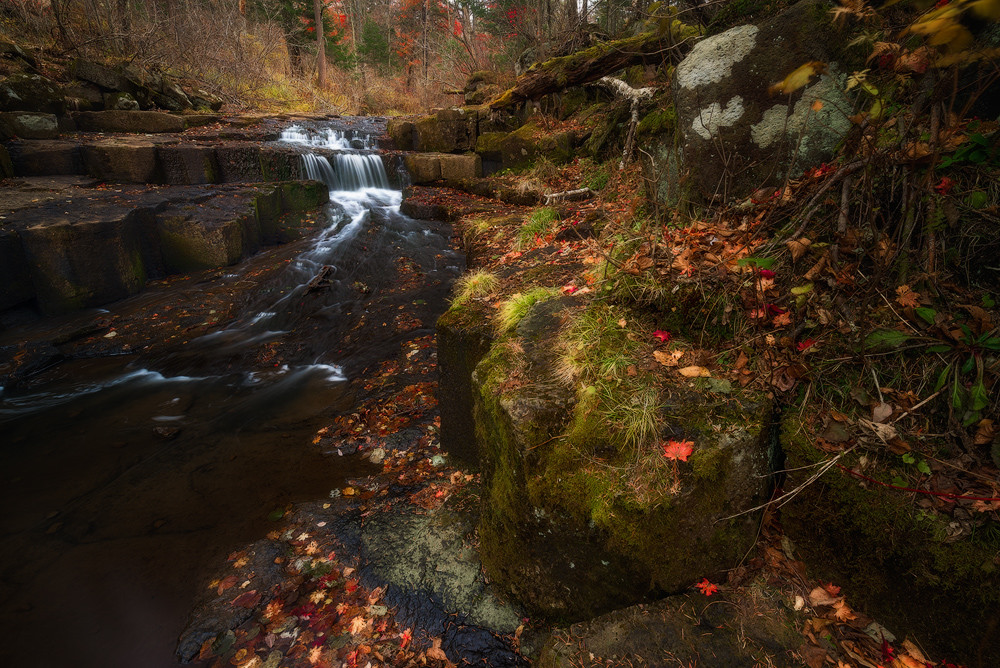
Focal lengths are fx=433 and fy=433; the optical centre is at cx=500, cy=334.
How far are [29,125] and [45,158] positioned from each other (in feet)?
5.56

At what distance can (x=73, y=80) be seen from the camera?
11.0 meters

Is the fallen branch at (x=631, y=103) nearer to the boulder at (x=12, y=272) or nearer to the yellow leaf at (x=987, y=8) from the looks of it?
the yellow leaf at (x=987, y=8)

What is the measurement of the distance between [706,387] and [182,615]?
377 cm

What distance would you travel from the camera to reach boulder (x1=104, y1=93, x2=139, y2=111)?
11305 mm

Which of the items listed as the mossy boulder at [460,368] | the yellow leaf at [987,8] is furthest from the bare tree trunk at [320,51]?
the yellow leaf at [987,8]

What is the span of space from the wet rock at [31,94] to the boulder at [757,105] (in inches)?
532

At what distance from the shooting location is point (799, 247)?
2.45 m

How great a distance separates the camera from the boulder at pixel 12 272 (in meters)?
6.12

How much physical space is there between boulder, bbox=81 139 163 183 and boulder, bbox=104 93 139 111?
11.3 feet

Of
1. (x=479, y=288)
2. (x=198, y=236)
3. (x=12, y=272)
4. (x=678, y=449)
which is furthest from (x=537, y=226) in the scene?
(x=12, y=272)

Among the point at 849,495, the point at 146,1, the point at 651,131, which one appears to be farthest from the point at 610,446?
the point at 146,1

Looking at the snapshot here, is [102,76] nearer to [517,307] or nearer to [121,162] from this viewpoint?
[121,162]

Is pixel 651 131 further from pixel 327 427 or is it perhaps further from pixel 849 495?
pixel 327 427

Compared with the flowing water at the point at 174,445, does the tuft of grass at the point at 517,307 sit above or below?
above
